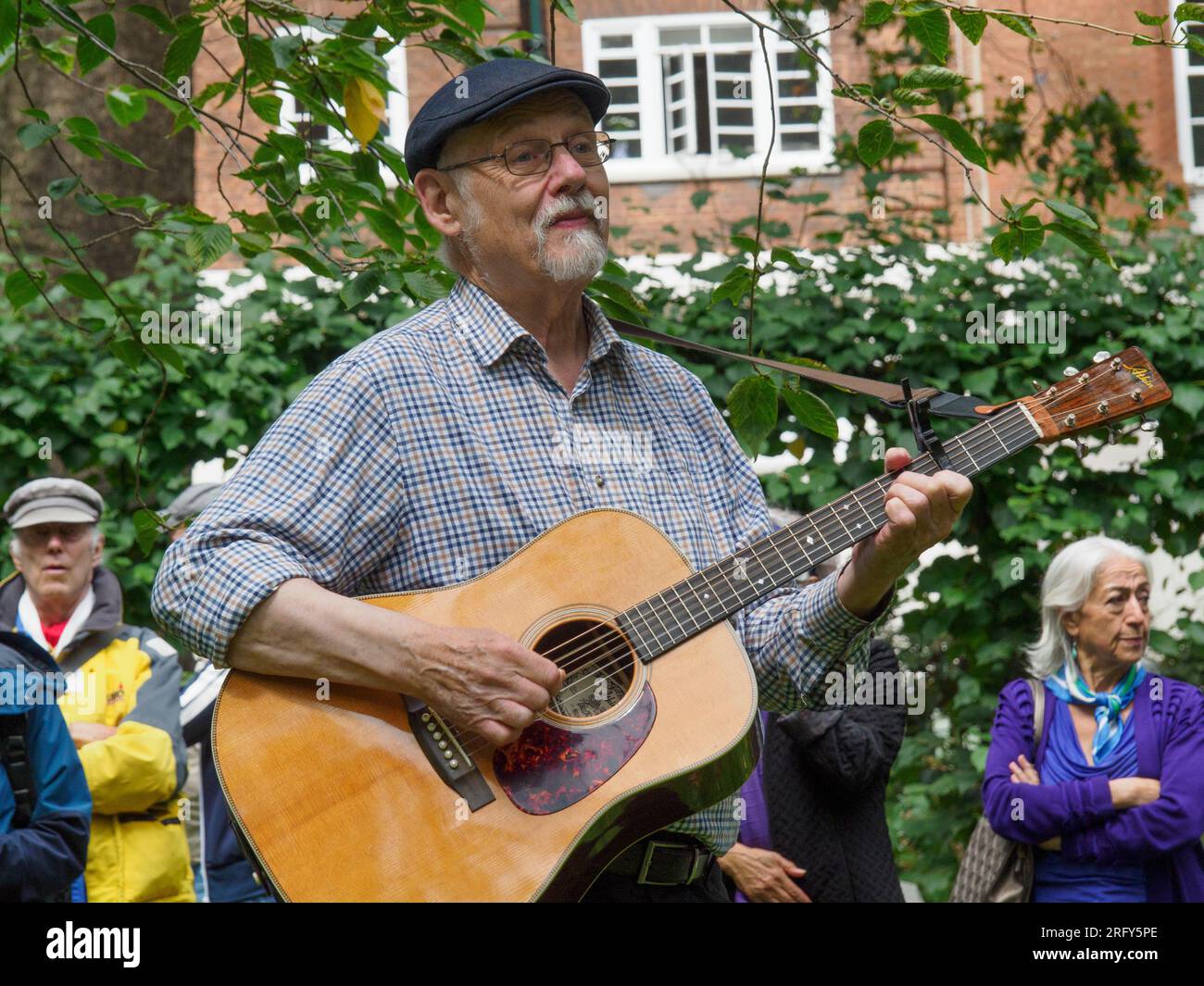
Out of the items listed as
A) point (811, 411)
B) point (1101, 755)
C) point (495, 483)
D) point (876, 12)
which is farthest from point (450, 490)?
point (1101, 755)

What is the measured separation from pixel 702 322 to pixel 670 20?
31.9 feet

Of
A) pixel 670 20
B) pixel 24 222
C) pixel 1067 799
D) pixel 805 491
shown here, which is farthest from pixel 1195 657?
pixel 670 20

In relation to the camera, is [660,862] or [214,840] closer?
[660,862]

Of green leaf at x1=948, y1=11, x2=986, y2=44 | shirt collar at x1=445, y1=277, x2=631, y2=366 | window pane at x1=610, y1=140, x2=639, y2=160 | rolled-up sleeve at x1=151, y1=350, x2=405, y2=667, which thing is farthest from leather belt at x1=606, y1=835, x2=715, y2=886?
window pane at x1=610, y1=140, x2=639, y2=160

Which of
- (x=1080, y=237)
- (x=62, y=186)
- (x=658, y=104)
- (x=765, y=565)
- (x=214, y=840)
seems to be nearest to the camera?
(x=765, y=565)

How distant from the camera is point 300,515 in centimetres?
266

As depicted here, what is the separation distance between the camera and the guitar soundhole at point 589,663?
2.70 m

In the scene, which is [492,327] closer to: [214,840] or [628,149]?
[214,840]

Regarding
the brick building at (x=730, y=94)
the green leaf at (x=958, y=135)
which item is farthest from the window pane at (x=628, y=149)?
the green leaf at (x=958, y=135)

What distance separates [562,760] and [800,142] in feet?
45.3

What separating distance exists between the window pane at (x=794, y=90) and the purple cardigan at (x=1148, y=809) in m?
9.98

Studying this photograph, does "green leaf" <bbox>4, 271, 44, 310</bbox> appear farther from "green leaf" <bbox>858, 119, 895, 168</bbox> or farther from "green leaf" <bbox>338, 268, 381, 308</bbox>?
"green leaf" <bbox>858, 119, 895, 168</bbox>

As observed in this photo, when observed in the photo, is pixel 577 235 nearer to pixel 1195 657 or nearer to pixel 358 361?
pixel 358 361

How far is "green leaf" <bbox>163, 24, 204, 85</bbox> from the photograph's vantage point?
3729 millimetres
